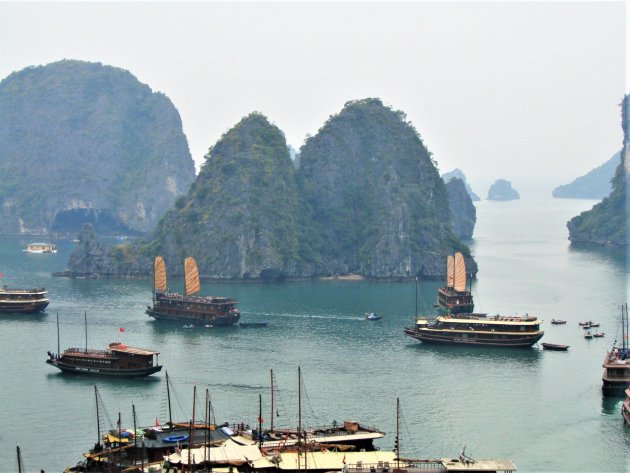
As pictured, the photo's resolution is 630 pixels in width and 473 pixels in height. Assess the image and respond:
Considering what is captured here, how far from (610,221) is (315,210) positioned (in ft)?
170

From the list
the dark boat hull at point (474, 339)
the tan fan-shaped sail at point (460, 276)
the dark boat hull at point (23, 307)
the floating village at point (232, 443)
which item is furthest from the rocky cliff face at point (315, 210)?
the floating village at point (232, 443)

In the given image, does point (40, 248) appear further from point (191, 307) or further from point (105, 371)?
point (105, 371)

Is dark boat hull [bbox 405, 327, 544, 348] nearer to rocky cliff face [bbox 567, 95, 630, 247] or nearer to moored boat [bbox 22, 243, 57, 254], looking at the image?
rocky cliff face [bbox 567, 95, 630, 247]

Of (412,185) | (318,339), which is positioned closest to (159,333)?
(318,339)

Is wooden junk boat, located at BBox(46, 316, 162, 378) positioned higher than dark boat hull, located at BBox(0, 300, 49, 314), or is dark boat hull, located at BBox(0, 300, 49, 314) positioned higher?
dark boat hull, located at BBox(0, 300, 49, 314)

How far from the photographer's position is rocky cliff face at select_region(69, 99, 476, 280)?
475ft

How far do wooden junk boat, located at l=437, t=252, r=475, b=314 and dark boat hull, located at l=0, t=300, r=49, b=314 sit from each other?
38389 millimetres

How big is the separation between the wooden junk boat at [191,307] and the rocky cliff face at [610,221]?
3445 inches

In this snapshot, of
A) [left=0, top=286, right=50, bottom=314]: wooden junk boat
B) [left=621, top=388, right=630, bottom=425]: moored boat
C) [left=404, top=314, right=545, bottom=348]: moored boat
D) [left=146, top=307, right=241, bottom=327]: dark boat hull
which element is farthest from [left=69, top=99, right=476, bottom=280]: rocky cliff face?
[left=621, top=388, right=630, bottom=425]: moored boat

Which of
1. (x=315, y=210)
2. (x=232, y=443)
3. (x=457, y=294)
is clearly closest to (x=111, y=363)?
(x=232, y=443)

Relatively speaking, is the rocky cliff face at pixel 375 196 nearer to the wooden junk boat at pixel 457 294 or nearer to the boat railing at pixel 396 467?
the wooden junk boat at pixel 457 294

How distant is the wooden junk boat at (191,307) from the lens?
106m

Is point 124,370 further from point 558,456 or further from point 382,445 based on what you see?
point 558,456

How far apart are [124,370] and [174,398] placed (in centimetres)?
857
